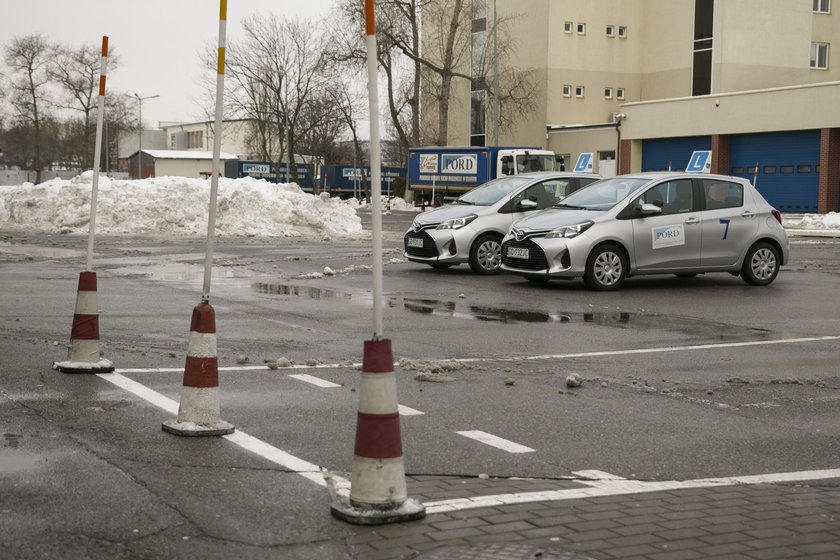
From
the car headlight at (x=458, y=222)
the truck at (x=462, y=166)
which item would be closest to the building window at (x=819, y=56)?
the truck at (x=462, y=166)

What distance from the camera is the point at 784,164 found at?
170ft

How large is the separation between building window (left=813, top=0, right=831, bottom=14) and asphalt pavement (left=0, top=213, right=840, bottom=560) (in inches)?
2358

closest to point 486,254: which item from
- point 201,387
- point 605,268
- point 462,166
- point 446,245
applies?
point 446,245

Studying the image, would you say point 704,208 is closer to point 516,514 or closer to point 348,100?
point 516,514

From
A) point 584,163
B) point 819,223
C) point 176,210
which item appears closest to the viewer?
point 176,210

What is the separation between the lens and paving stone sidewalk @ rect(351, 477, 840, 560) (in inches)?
186

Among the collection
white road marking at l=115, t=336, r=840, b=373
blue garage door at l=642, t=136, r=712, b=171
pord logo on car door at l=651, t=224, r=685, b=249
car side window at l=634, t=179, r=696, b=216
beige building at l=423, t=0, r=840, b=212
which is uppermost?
beige building at l=423, t=0, r=840, b=212

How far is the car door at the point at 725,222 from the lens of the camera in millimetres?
17594

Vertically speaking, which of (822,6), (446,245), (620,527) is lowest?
(620,527)

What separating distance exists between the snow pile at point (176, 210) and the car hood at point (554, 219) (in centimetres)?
1509

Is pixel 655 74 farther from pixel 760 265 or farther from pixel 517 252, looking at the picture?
pixel 517 252

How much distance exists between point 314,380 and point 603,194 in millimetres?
9567

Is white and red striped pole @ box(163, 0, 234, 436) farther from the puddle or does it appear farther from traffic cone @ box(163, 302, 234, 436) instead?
the puddle

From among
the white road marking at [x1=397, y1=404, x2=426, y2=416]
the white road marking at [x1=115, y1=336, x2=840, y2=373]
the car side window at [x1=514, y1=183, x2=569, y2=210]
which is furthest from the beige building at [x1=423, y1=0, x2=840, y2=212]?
the white road marking at [x1=397, y1=404, x2=426, y2=416]
